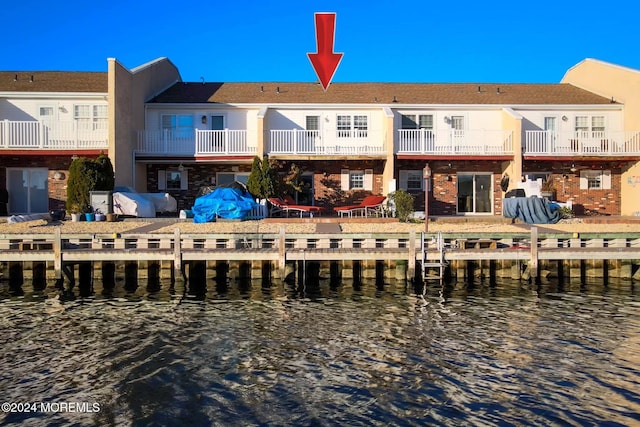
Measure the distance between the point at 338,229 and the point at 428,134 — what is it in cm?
963

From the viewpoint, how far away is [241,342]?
945 centimetres

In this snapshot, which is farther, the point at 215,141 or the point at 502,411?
the point at 215,141

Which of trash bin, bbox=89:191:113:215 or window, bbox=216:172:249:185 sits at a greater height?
window, bbox=216:172:249:185

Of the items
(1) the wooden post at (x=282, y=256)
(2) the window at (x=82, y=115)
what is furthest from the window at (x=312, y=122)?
(1) the wooden post at (x=282, y=256)

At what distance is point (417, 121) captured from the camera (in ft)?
83.1

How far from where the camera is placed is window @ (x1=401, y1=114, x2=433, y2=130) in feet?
83.1

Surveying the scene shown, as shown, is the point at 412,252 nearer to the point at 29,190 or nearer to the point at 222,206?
the point at 222,206

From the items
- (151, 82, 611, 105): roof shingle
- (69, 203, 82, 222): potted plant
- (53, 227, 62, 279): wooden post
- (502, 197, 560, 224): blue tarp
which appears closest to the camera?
(53, 227, 62, 279): wooden post

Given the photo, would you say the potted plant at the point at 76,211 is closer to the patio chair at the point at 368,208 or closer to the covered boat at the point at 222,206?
the covered boat at the point at 222,206

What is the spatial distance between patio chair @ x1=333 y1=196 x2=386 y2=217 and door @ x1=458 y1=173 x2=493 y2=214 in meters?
5.32

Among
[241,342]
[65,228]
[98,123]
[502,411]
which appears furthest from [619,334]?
[98,123]

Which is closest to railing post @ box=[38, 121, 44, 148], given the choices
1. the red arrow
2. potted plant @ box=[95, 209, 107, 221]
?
potted plant @ box=[95, 209, 107, 221]

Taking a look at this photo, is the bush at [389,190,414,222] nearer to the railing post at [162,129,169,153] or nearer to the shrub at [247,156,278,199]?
the shrub at [247,156,278,199]

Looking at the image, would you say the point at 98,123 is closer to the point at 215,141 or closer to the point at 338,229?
the point at 215,141
